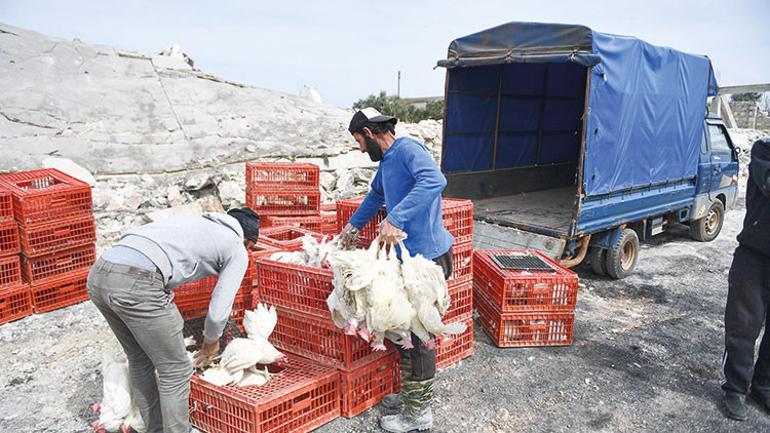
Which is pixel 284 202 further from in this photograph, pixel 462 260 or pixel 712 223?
pixel 712 223

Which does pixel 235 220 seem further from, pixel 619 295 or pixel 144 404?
pixel 619 295

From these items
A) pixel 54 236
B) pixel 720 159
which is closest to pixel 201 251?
pixel 54 236

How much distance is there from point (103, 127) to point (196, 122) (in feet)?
5.80

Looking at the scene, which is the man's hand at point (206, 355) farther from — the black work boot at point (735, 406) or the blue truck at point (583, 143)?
the blue truck at point (583, 143)

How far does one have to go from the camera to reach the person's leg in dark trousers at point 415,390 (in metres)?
3.42

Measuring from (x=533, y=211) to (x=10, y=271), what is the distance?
665 cm

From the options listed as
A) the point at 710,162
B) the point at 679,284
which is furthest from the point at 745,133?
the point at 679,284

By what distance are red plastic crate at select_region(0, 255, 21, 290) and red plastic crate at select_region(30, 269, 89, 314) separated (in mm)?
168

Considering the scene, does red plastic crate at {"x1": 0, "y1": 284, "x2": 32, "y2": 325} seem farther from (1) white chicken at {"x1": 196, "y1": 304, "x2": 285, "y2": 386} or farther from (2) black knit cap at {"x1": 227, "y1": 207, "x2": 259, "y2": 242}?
(2) black knit cap at {"x1": 227, "y1": 207, "x2": 259, "y2": 242}

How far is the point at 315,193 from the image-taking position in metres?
6.64

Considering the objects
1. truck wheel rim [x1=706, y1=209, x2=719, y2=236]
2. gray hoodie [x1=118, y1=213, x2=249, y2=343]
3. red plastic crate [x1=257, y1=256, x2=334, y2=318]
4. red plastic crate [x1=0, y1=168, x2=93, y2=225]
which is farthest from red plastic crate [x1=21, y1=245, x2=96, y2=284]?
truck wheel rim [x1=706, y1=209, x2=719, y2=236]

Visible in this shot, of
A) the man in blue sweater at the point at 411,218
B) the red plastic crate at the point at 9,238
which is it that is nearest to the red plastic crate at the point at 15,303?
the red plastic crate at the point at 9,238

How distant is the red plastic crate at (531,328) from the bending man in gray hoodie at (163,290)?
263 cm

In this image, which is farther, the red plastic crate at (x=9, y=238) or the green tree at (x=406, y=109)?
the green tree at (x=406, y=109)
